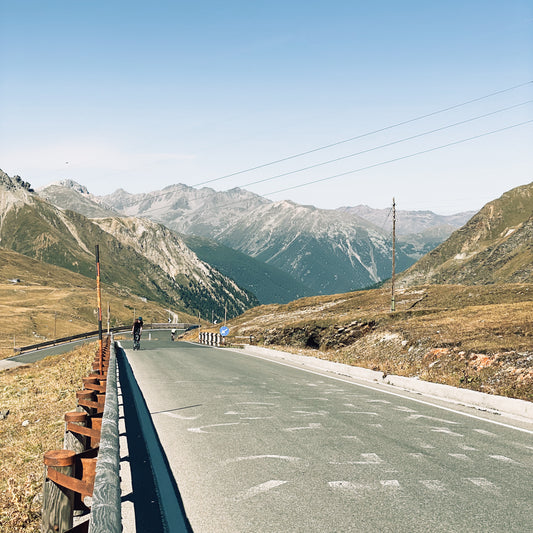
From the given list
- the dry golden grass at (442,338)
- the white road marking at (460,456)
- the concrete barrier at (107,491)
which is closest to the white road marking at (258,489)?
the concrete barrier at (107,491)

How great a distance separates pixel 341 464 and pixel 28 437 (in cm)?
763

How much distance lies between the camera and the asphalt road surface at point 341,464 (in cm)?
558

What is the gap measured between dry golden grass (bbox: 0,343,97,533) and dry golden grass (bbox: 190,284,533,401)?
11660 millimetres

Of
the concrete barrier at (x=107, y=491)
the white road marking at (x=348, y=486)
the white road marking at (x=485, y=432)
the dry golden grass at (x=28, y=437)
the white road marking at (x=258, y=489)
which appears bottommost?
the dry golden grass at (x=28, y=437)

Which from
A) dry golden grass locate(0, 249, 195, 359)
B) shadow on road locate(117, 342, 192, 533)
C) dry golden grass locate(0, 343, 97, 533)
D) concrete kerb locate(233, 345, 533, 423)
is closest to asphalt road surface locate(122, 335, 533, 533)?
shadow on road locate(117, 342, 192, 533)

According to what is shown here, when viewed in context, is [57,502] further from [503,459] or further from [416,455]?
[503,459]

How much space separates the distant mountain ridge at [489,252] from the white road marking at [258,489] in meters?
107

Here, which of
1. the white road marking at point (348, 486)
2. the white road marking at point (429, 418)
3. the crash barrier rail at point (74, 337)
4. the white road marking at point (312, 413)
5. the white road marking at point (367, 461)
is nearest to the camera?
the white road marking at point (348, 486)

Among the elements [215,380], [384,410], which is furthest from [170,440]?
[215,380]

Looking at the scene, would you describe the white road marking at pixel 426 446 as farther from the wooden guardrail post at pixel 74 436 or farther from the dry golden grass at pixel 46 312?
the dry golden grass at pixel 46 312

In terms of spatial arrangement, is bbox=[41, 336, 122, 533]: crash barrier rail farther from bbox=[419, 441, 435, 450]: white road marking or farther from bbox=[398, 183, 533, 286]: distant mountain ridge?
bbox=[398, 183, 533, 286]: distant mountain ridge

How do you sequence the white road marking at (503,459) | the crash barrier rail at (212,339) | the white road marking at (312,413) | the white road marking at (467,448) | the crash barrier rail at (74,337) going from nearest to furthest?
the white road marking at (503,459) → the white road marking at (467,448) → the white road marking at (312,413) → the crash barrier rail at (212,339) → the crash barrier rail at (74,337)

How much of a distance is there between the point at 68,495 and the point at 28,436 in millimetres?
7932

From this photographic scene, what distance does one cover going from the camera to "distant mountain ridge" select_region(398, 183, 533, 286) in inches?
4958
